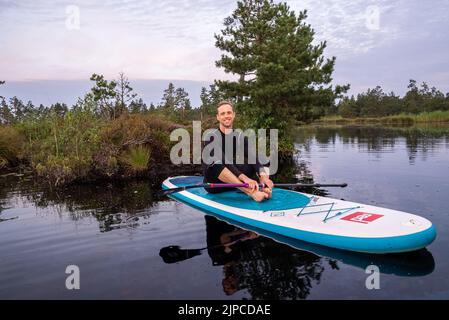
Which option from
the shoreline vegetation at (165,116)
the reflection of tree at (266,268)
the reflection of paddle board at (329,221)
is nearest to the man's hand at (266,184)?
the reflection of paddle board at (329,221)

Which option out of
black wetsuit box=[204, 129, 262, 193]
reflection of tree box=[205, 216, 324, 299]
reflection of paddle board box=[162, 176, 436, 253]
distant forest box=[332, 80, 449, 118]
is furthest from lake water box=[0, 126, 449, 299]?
distant forest box=[332, 80, 449, 118]

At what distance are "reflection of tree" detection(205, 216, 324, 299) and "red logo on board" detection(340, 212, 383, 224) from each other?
35.0 inches

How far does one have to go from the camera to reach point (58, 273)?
15.3ft

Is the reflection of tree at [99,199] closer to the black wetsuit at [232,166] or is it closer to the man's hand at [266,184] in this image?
the black wetsuit at [232,166]

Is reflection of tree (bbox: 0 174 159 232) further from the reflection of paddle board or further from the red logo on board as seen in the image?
the red logo on board

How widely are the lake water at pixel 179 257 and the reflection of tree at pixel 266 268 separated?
0.04 ft

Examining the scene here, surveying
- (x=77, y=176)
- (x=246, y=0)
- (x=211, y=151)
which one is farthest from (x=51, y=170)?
(x=246, y=0)

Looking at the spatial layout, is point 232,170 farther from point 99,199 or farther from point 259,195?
point 99,199

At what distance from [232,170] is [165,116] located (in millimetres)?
11102

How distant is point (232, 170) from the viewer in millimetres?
6566

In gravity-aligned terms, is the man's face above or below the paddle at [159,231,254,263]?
above

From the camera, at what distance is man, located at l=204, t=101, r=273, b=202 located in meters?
6.43

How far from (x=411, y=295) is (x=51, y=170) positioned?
1062 centimetres
